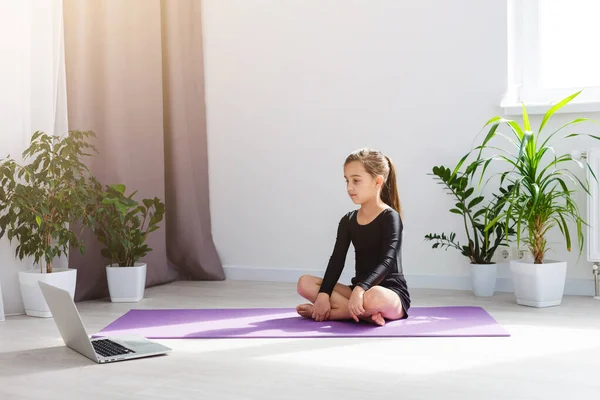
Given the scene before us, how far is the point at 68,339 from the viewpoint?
7.36ft

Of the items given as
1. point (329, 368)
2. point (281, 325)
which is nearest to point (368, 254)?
point (281, 325)

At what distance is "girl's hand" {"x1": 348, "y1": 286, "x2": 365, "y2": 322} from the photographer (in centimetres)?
245

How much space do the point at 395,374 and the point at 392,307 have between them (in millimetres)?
646

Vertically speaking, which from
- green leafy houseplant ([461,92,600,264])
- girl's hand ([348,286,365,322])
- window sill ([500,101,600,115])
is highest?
window sill ([500,101,600,115])

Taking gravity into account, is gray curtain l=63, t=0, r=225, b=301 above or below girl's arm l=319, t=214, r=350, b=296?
above

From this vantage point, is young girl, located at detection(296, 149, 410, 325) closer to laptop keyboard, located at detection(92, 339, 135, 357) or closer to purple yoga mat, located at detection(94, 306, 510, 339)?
purple yoga mat, located at detection(94, 306, 510, 339)

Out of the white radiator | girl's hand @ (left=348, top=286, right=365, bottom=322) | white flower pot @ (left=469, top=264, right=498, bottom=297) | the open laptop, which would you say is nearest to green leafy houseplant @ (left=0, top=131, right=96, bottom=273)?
the open laptop

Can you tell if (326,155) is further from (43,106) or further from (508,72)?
(43,106)

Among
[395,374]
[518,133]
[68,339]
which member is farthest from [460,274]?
[68,339]

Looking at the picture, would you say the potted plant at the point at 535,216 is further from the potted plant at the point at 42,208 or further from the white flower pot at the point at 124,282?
the potted plant at the point at 42,208

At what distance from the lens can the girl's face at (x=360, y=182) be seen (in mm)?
2592

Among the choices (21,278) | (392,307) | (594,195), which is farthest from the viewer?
(594,195)

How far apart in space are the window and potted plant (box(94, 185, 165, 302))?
1.69 m

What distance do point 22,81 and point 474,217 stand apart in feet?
6.36
